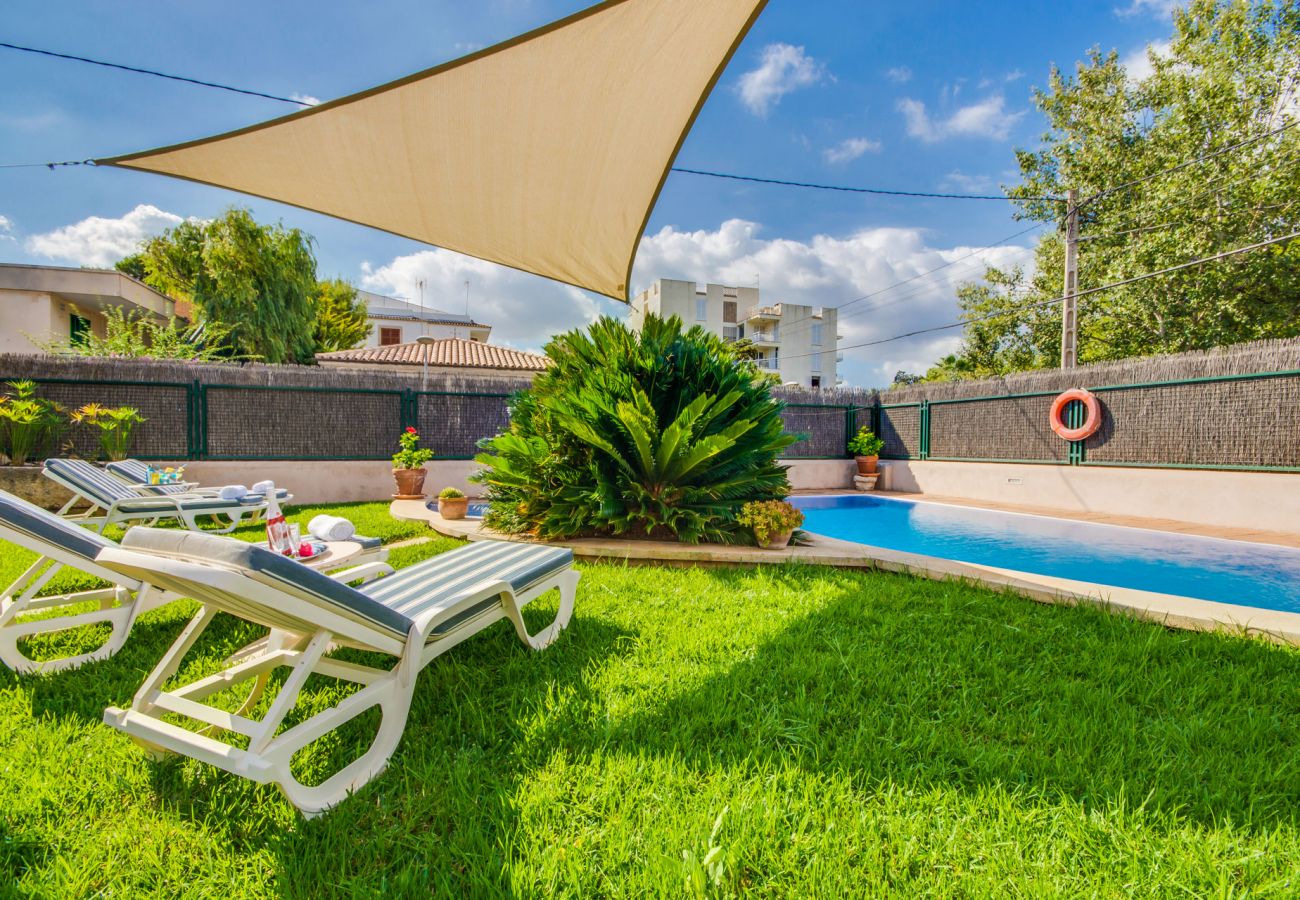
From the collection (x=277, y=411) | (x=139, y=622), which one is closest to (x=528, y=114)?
(x=139, y=622)

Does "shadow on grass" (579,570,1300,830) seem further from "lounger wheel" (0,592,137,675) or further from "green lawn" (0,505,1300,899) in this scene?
"lounger wheel" (0,592,137,675)

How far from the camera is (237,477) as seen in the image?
355 inches

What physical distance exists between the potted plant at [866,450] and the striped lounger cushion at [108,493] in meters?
11.9

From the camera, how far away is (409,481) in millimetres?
8242

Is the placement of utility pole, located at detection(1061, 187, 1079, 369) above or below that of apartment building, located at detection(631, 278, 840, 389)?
below

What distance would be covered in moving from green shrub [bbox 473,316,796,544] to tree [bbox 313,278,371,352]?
1168 inches

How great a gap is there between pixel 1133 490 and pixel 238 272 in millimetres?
25780

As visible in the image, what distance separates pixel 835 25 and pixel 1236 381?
304 inches

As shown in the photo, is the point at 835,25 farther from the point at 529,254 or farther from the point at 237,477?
the point at 237,477

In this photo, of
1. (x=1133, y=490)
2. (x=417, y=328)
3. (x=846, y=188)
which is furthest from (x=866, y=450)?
(x=417, y=328)

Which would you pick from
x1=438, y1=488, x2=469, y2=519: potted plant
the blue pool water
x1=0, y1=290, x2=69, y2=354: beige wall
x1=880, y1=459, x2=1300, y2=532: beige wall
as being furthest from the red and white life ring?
x1=0, y1=290, x2=69, y2=354: beige wall

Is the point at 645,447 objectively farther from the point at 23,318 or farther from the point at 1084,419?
the point at 23,318

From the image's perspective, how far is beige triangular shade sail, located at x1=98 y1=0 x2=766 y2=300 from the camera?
10.0ft

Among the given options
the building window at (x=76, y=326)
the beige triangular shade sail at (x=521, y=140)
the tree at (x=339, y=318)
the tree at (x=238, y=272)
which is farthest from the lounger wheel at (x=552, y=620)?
the tree at (x=339, y=318)
